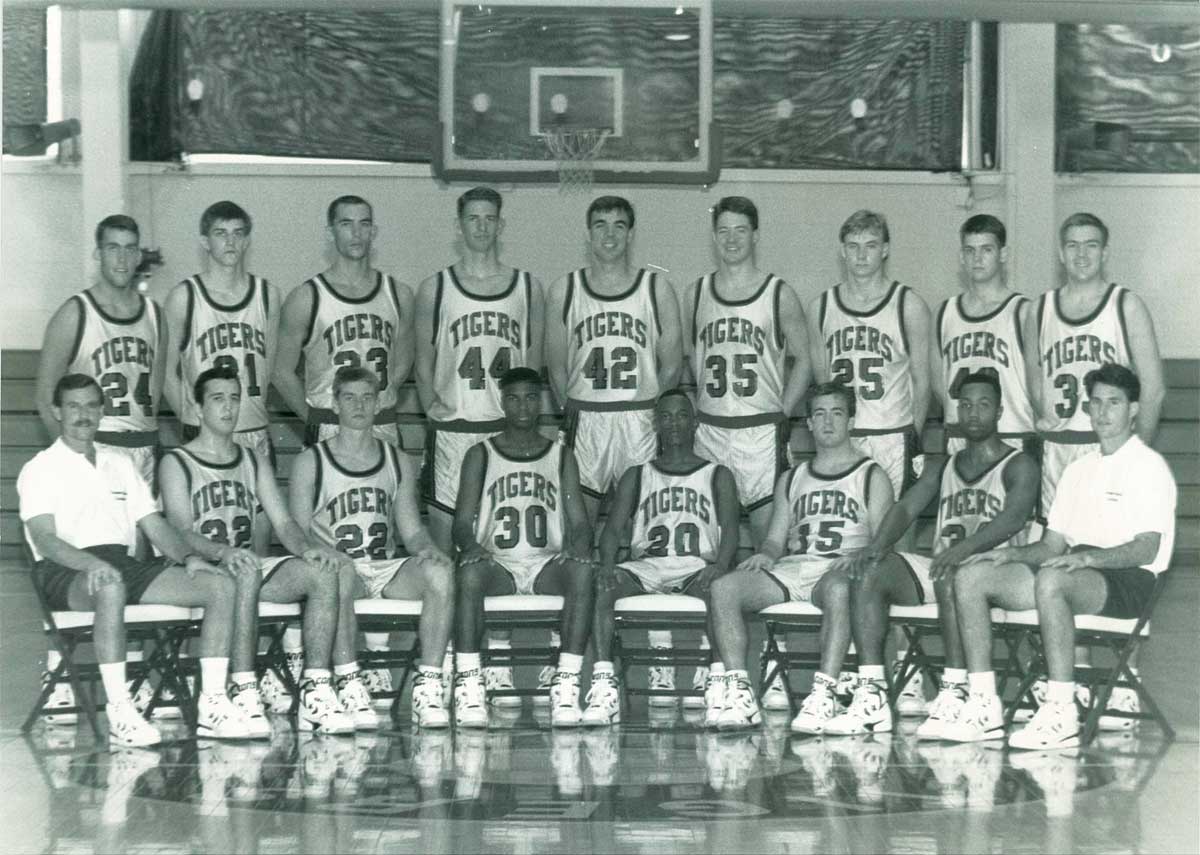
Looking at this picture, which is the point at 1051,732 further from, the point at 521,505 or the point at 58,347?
the point at 58,347

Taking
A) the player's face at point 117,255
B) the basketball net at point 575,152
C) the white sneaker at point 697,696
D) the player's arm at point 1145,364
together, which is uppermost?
the basketball net at point 575,152

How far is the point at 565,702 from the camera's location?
644 centimetres

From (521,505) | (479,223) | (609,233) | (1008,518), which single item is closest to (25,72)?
(479,223)

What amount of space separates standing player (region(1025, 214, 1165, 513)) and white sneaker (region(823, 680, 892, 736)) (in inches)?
49.6

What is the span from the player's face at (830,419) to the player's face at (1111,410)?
993mm

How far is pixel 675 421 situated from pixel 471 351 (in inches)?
42.3

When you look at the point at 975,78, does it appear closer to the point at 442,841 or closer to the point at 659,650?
the point at 659,650

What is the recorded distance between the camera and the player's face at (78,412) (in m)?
6.29

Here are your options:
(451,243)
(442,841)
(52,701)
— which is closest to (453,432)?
(52,701)

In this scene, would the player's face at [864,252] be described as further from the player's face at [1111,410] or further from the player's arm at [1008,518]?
the player's face at [1111,410]

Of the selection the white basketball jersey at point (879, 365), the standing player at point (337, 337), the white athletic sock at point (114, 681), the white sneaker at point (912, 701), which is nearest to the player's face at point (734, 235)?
the white basketball jersey at point (879, 365)

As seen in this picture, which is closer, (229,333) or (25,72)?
(229,333)

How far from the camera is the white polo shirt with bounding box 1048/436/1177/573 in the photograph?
20.0 feet

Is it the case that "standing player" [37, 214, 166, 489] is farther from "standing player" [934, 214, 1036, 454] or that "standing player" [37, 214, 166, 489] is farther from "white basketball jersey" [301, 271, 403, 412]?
"standing player" [934, 214, 1036, 454]
